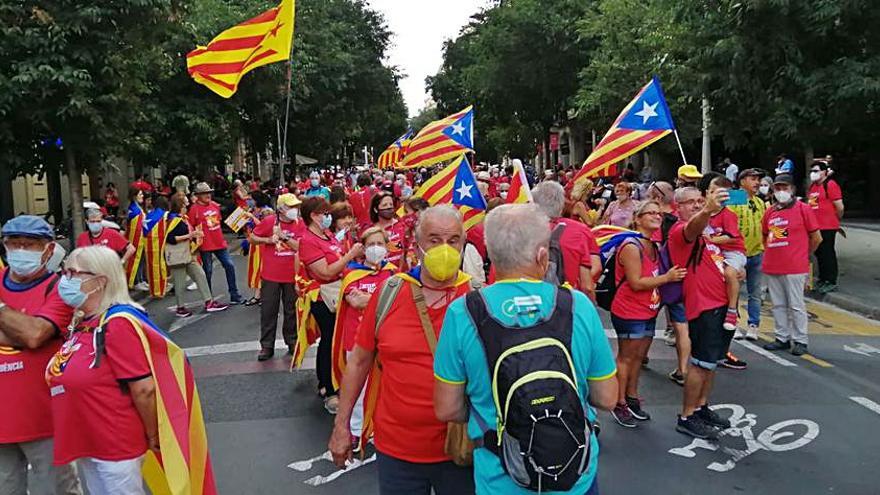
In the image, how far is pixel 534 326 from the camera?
2.36 m

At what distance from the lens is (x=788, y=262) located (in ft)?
25.9

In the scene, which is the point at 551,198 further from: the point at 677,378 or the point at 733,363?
the point at 733,363

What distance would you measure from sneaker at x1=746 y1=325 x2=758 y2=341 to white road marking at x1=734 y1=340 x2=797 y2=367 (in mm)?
121

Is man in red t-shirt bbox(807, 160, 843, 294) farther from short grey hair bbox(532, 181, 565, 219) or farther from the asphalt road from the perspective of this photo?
short grey hair bbox(532, 181, 565, 219)

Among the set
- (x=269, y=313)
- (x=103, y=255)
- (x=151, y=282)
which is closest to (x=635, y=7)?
(x=151, y=282)

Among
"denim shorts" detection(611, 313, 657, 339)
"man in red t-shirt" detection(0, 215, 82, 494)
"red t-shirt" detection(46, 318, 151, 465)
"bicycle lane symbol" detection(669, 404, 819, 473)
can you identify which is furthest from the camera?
"denim shorts" detection(611, 313, 657, 339)

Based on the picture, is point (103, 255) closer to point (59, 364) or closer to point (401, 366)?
point (59, 364)

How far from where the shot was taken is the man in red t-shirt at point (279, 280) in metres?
7.99

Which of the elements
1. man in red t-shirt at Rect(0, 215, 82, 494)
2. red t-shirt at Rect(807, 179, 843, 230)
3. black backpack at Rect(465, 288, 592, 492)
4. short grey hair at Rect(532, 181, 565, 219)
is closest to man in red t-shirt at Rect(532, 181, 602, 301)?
short grey hair at Rect(532, 181, 565, 219)

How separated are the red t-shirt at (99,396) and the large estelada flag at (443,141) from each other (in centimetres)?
749

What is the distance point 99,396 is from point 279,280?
482 centimetres

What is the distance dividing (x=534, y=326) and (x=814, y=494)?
3197 mm

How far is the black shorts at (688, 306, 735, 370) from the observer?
5.36 meters

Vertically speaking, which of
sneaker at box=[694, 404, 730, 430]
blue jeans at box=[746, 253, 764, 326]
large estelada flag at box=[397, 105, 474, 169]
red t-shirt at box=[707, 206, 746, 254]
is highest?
large estelada flag at box=[397, 105, 474, 169]
